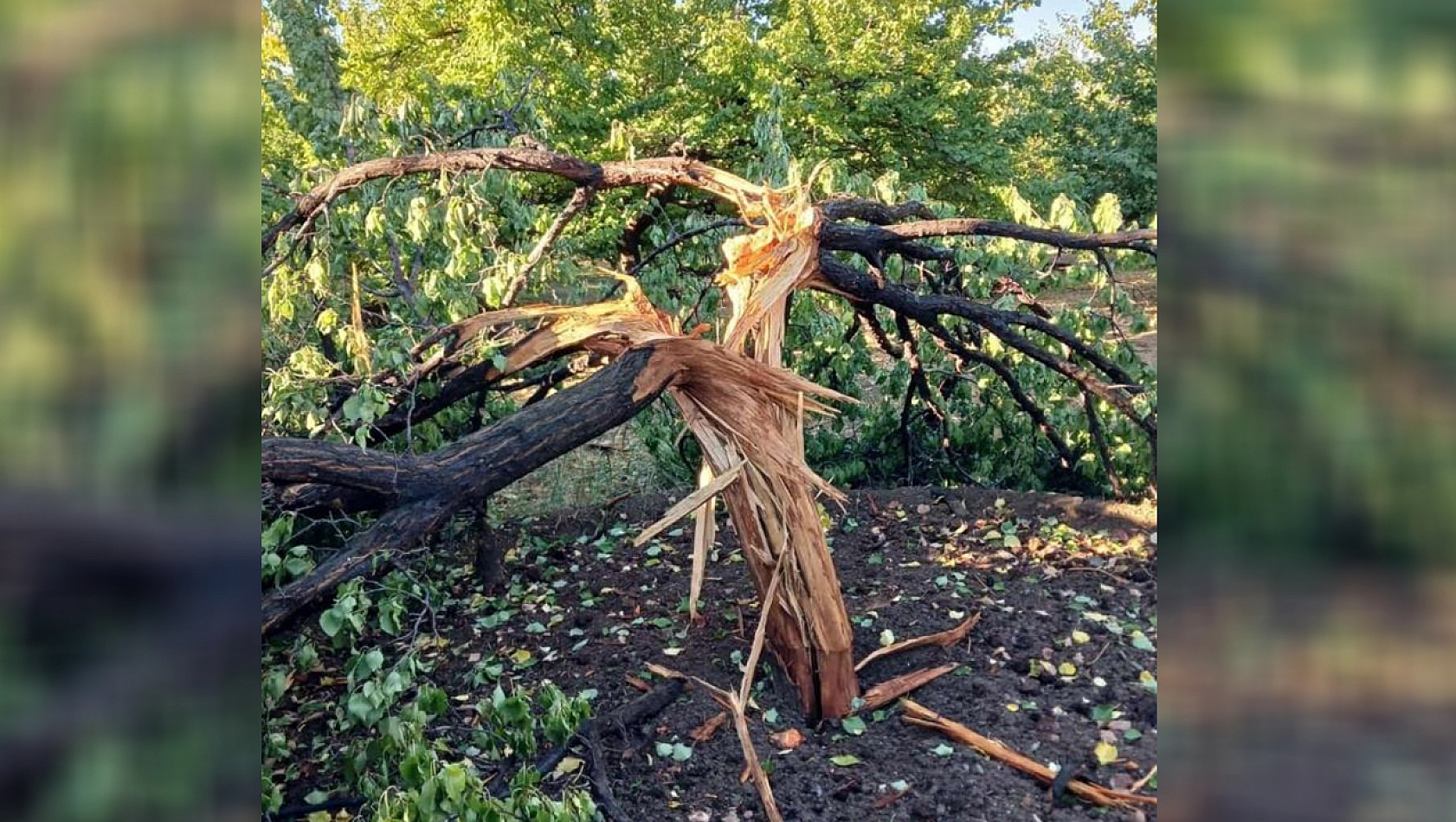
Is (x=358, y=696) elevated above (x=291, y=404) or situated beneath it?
situated beneath

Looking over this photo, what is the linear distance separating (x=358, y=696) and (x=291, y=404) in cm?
115

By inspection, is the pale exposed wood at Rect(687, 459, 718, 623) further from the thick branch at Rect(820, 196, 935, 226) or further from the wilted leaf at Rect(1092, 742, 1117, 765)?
the wilted leaf at Rect(1092, 742, 1117, 765)

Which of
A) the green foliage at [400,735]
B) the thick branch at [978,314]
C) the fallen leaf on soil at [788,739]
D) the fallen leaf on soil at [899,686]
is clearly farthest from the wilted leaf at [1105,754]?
the green foliage at [400,735]

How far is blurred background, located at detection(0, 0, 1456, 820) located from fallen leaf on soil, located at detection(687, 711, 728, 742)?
247cm

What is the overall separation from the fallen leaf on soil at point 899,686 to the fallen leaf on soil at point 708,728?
413 mm

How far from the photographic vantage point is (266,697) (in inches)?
92.0

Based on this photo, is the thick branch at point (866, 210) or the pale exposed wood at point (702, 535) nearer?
the pale exposed wood at point (702, 535)

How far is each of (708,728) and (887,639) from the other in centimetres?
73

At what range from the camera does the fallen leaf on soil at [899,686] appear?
9.93 ft
